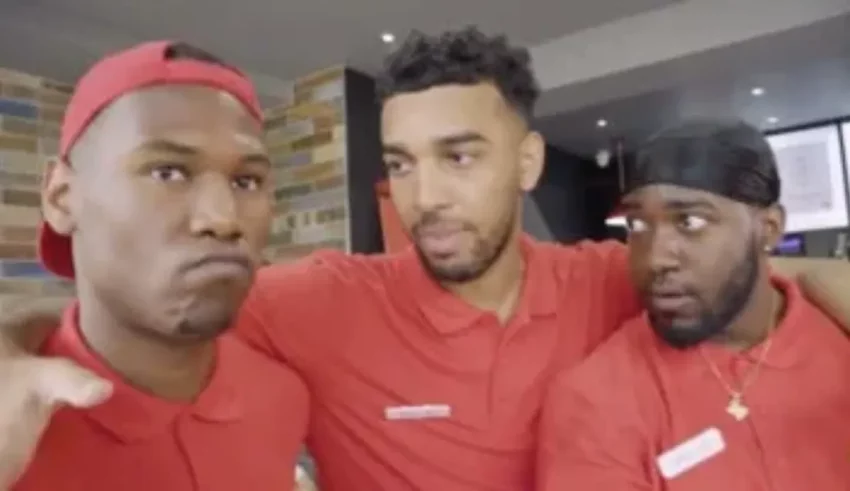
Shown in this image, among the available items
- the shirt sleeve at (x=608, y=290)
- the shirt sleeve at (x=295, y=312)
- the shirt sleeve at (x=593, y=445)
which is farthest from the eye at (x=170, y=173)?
the shirt sleeve at (x=608, y=290)

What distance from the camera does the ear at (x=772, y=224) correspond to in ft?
4.29

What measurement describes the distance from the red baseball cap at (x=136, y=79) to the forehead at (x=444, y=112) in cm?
44

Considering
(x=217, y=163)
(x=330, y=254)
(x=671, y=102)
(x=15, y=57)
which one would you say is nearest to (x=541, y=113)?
(x=671, y=102)

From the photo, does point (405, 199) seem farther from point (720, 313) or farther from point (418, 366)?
point (720, 313)

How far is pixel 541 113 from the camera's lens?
5512 millimetres

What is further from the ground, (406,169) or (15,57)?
(15,57)

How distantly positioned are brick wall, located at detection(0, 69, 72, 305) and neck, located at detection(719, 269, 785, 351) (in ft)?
9.64

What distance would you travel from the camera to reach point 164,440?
0.94 metres

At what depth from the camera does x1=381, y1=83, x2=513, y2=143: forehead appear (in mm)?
1371

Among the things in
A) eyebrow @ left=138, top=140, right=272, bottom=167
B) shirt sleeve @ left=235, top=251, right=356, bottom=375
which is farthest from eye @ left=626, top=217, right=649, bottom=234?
eyebrow @ left=138, top=140, right=272, bottom=167

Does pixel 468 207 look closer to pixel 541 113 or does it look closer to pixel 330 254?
pixel 330 254

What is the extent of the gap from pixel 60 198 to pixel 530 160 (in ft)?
2.50

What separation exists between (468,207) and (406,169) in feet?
0.37

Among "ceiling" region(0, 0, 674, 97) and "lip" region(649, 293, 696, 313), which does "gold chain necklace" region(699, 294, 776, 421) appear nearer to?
"lip" region(649, 293, 696, 313)
